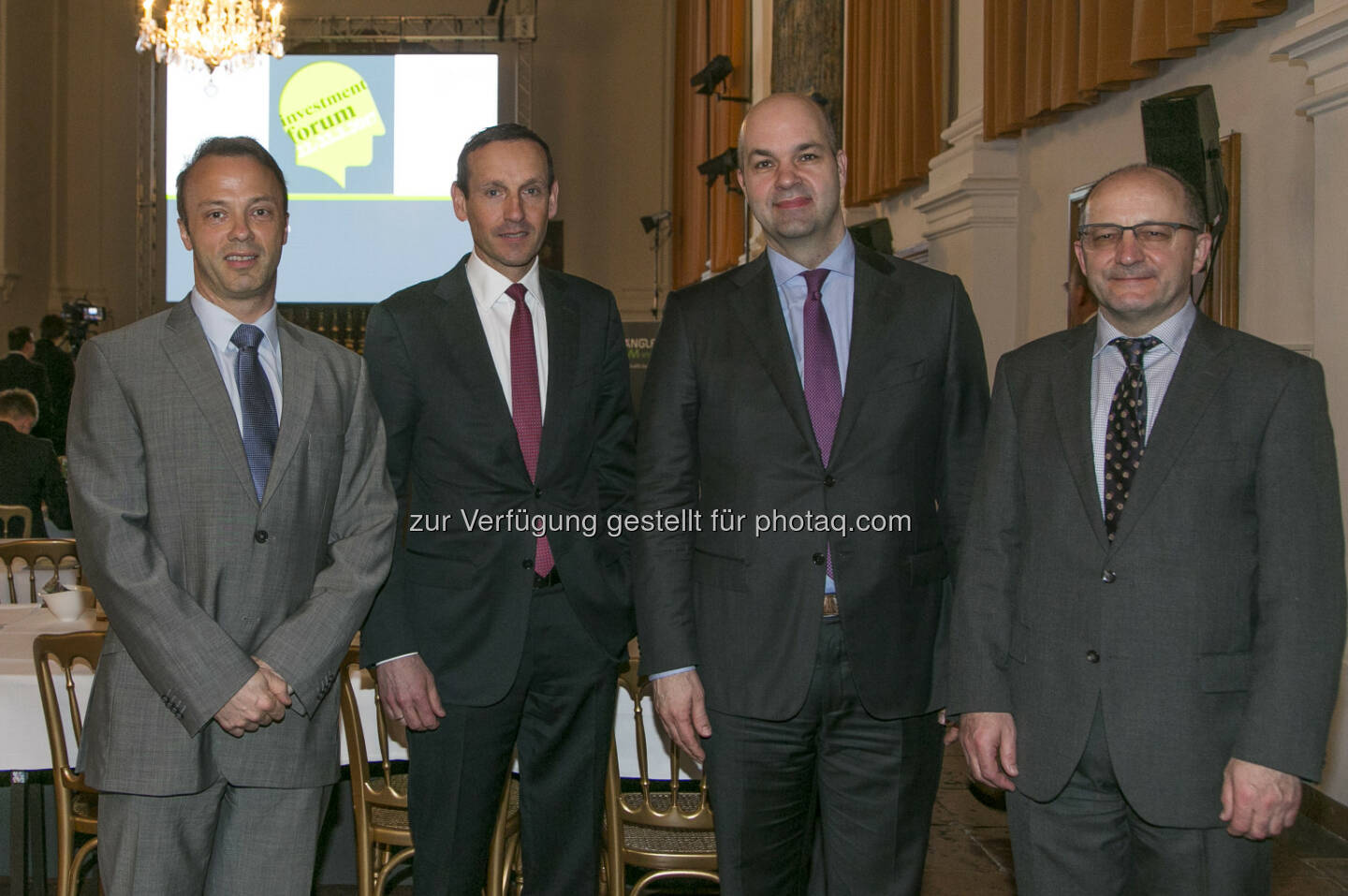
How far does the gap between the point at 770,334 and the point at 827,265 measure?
0.17 m

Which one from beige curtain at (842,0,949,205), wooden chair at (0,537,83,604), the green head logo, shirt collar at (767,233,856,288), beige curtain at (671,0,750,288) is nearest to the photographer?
shirt collar at (767,233,856,288)

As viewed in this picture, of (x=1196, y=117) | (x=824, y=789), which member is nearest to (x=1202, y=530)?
(x=824, y=789)

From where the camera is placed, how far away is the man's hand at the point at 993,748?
6.22ft

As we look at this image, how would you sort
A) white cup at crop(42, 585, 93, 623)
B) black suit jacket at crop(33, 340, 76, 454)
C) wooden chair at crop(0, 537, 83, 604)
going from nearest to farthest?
white cup at crop(42, 585, 93, 623)
wooden chair at crop(0, 537, 83, 604)
black suit jacket at crop(33, 340, 76, 454)

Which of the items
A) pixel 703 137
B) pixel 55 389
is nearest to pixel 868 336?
pixel 55 389

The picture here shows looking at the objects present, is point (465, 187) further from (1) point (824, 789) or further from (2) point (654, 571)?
(1) point (824, 789)

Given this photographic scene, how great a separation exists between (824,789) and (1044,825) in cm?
36

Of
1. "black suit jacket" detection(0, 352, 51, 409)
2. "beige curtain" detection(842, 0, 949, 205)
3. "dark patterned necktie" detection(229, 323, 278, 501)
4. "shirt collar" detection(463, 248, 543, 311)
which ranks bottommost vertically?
"dark patterned necktie" detection(229, 323, 278, 501)

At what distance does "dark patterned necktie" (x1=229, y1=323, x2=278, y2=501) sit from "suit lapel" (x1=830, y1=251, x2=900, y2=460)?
0.92 meters

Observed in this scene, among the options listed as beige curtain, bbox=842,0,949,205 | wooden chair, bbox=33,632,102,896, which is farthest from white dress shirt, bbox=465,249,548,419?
beige curtain, bbox=842,0,949,205

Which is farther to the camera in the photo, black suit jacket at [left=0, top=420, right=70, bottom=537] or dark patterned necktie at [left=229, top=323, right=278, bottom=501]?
black suit jacket at [left=0, top=420, right=70, bottom=537]

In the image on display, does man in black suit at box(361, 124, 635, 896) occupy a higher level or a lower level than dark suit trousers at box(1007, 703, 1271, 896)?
higher

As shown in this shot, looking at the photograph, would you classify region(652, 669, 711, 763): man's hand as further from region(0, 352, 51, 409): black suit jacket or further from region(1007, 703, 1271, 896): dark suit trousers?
region(0, 352, 51, 409): black suit jacket

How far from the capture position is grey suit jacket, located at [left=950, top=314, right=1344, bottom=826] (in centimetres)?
170
